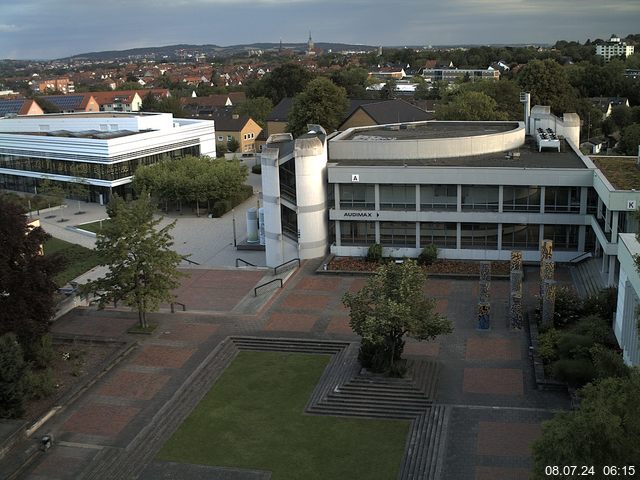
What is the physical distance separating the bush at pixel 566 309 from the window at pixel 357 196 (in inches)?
498

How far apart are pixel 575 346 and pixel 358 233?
57.2ft

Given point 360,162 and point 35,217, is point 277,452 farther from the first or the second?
point 35,217

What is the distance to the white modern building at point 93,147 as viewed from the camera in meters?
61.0

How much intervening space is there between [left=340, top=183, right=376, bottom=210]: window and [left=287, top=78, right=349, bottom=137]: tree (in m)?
32.5

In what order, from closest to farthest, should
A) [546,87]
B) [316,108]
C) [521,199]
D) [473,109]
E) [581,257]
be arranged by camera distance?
1. [581,257]
2. [521,199]
3. [473,109]
4. [316,108]
5. [546,87]

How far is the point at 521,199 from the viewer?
37.3 metres

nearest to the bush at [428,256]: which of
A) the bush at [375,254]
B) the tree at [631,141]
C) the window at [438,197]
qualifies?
the bush at [375,254]

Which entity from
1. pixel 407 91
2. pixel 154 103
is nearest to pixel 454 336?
pixel 154 103

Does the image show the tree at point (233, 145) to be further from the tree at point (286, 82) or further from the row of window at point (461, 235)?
the row of window at point (461, 235)

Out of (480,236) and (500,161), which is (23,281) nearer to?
(480,236)

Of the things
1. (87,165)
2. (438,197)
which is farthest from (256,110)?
(438,197)

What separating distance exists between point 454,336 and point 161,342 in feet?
39.1

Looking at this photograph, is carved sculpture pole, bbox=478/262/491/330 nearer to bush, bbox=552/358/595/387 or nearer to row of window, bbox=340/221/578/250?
bush, bbox=552/358/595/387

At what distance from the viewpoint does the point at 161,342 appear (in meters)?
29.5
